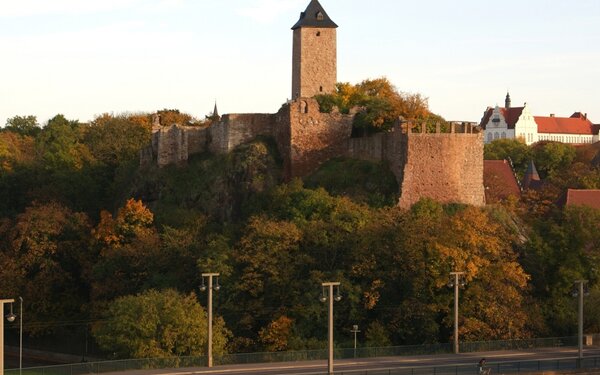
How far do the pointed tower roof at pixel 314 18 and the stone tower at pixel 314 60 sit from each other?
207mm

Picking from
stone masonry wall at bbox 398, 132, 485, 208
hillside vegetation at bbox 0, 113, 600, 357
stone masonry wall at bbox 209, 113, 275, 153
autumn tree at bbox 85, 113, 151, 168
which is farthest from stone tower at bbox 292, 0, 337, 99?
autumn tree at bbox 85, 113, 151, 168

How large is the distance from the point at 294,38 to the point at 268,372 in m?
31.4

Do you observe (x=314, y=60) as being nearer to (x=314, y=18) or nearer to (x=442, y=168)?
(x=314, y=18)

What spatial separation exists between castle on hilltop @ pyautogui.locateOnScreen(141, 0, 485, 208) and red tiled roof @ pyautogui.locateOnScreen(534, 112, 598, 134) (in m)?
97.3

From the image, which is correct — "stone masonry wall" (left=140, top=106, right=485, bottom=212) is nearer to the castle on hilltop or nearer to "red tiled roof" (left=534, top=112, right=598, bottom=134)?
the castle on hilltop

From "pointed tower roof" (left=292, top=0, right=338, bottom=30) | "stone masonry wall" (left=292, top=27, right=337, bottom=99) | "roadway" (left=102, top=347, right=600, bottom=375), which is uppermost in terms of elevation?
"pointed tower roof" (left=292, top=0, right=338, bottom=30)

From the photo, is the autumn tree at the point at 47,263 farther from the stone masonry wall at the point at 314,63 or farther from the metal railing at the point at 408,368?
the metal railing at the point at 408,368

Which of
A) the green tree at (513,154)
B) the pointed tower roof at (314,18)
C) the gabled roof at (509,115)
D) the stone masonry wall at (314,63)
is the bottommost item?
the green tree at (513,154)

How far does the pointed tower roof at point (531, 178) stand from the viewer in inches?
3854

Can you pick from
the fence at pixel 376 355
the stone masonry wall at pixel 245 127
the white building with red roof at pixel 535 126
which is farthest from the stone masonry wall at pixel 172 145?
the white building with red roof at pixel 535 126

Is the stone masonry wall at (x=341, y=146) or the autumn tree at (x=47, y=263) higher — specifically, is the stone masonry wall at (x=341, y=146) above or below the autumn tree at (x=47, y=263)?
above

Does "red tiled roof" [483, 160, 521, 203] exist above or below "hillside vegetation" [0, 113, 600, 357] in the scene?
above

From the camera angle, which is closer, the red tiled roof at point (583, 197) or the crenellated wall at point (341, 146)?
the crenellated wall at point (341, 146)

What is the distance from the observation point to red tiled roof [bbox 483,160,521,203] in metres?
81.0
